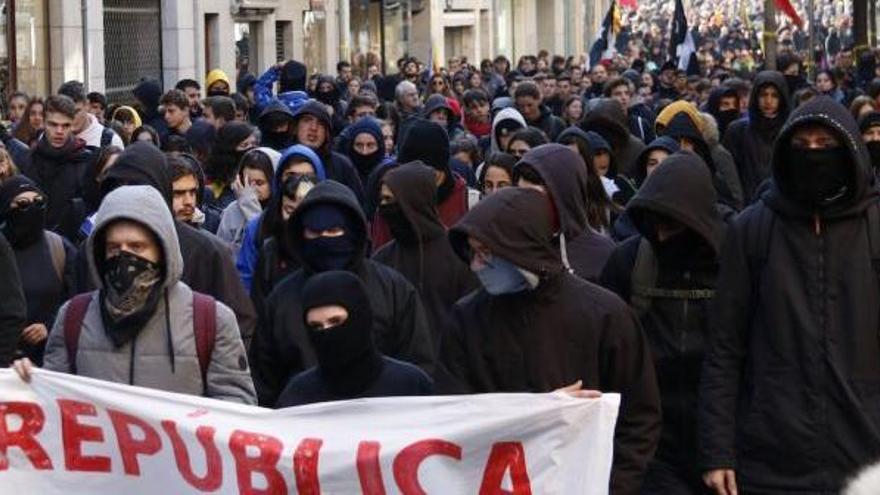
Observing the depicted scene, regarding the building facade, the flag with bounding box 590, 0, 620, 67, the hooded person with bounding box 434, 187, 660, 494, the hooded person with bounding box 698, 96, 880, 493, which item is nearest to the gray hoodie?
the hooded person with bounding box 434, 187, 660, 494

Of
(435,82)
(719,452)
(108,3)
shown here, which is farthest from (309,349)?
(108,3)

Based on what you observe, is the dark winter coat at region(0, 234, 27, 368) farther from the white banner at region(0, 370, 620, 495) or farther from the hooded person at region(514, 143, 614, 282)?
the hooded person at region(514, 143, 614, 282)

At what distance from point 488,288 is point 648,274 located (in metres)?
0.93

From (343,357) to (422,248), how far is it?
2619mm

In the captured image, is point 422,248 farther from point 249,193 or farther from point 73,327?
point 73,327

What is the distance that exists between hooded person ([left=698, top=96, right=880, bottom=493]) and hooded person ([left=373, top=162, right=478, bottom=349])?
2356mm

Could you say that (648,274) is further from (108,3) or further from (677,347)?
(108,3)

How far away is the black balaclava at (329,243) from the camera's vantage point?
7.65 metres

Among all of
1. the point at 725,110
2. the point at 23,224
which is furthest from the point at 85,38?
the point at 23,224

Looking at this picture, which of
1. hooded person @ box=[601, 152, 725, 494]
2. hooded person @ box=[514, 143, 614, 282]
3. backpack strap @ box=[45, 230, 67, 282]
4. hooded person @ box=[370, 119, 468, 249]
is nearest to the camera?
hooded person @ box=[601, 152, 725, 494]

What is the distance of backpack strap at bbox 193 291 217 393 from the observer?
6.49 metres

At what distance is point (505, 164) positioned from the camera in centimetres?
1117

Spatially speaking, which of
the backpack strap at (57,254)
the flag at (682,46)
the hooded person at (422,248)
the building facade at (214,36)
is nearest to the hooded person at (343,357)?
the hooded person at (422,248)

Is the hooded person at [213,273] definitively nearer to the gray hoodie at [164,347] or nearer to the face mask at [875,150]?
the gray hoodie at [164,347]
